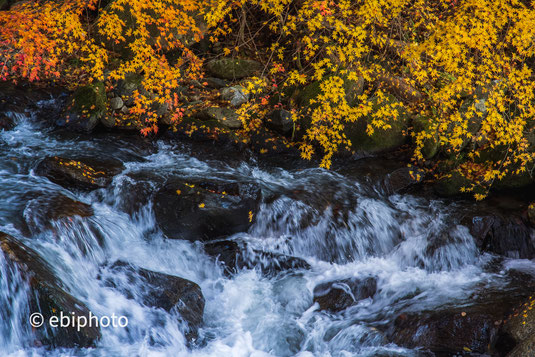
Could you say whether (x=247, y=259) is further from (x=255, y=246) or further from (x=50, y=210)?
(x=50, y=210)

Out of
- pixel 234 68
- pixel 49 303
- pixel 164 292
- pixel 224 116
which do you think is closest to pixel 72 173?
pixel 164 292

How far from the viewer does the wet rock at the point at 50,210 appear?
5043 mm

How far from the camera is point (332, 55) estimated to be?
28.1 ft

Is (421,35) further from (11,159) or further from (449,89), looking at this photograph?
(11,159)

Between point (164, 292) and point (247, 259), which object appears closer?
point (164, 292)

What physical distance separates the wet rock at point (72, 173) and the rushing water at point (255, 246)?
0.49 ft

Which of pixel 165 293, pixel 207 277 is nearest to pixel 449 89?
pixel 207 277

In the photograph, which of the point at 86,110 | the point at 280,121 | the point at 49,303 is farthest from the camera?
the point at 280,121

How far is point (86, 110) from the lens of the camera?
8.04m

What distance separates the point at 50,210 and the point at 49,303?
1776mm

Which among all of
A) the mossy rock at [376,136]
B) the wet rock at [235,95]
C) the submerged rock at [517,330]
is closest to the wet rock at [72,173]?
the wet rock at [235,95]

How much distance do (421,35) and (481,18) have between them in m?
2.23

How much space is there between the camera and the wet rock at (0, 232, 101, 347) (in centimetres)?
385

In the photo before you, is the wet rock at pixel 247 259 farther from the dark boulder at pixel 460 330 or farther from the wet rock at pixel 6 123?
the wet rock at pixel 6 123
